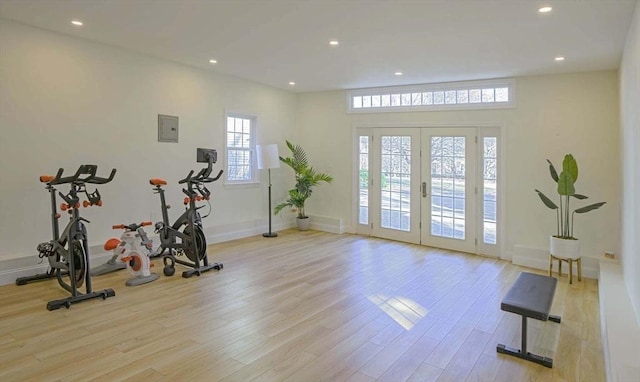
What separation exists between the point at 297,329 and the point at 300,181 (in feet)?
15.0

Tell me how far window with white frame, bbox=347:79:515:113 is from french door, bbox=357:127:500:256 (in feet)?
1.29

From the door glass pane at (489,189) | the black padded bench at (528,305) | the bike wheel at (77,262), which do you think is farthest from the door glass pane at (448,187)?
the bike wheel at (77,262)

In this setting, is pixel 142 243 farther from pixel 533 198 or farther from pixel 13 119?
pixel 533 198

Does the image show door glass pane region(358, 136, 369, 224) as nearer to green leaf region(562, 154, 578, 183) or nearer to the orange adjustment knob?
green leaf region(562, 154, 578, 183)

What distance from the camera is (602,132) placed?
518cm

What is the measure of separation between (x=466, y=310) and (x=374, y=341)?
4.00 ft

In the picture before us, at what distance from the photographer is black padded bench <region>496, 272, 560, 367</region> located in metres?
2.79

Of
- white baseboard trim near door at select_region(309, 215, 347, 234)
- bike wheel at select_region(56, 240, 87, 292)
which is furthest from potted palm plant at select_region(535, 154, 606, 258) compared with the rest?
bike wheel at select_region(56, 240, 87, 292)

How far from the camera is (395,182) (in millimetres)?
7062

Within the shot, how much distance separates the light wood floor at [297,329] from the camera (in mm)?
2689

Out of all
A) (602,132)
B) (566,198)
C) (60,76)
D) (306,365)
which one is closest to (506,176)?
(566,198)

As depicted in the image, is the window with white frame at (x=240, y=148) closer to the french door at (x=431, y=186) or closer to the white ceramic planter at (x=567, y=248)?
the french door at (x=431, y=186)

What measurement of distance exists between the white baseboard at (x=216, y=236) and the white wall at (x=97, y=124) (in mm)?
86

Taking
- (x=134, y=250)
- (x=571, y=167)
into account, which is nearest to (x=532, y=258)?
Answer: (x=571, y=167)
